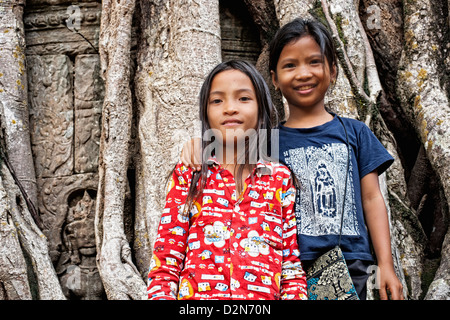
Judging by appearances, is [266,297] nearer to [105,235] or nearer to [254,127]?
[254,127]

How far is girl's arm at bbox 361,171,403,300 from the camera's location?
4.69 ft

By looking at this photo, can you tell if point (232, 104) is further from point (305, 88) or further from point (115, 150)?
point (115, 150)

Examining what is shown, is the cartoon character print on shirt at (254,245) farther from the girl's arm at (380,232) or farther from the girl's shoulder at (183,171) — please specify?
the girl's arm at (380,232)

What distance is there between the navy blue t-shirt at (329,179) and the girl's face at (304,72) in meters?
0.11

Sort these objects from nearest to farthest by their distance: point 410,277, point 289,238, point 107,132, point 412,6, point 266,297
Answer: point 266,297, point 289,238, point 410,277, point 107,132, point 412,6

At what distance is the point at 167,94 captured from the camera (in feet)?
7.52

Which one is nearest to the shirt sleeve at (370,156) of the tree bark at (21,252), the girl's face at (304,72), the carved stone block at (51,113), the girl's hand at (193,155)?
the girl's face at (304,72)

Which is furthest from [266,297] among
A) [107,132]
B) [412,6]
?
[412,6]

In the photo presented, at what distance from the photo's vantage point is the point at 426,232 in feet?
8.35

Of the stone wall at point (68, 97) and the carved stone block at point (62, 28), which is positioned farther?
the carved stone block at point (62, 28)

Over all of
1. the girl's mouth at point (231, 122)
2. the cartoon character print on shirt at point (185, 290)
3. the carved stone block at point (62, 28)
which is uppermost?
the carved stone block at point (62, 28)

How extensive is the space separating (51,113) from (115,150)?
59cm

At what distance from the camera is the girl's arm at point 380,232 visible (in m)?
1.43
